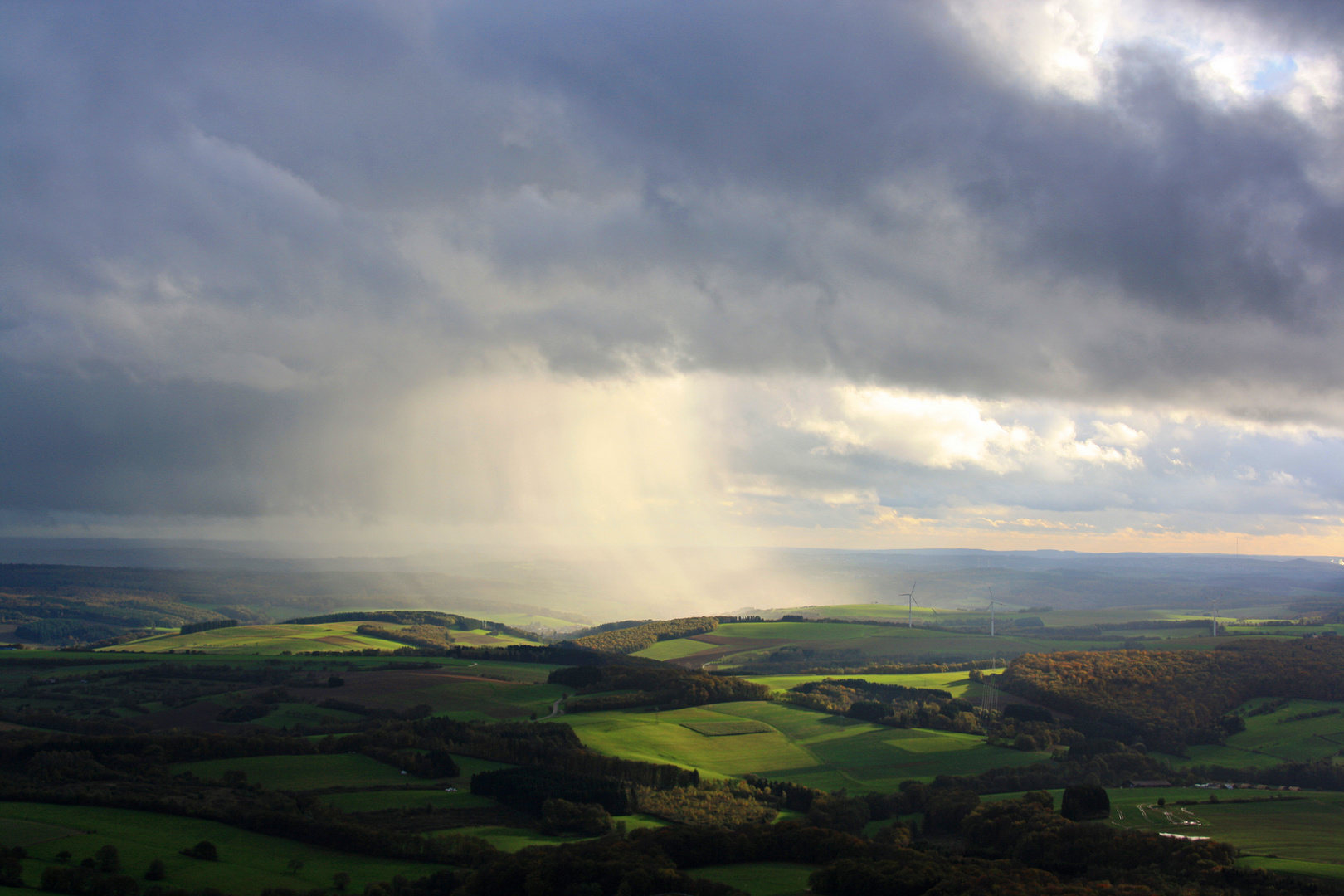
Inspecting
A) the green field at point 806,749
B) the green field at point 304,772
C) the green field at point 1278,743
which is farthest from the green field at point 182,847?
the green field at point 1278,743

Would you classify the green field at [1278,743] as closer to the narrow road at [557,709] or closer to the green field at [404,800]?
the narrow road at [557,709]

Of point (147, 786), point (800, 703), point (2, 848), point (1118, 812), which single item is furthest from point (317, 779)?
point (800, 703)

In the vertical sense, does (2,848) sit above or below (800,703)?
above

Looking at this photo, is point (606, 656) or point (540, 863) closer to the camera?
point (540, 863)

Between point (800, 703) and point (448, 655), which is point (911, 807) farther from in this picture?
point (448, 655)

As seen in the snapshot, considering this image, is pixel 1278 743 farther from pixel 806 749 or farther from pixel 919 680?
pixel 919 680

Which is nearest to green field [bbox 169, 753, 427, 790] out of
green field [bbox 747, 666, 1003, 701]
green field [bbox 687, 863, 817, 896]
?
green field [bbox 687, 863, 817, 896]

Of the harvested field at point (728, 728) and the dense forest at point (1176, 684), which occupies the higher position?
the dense forest at point (1176, 684)
